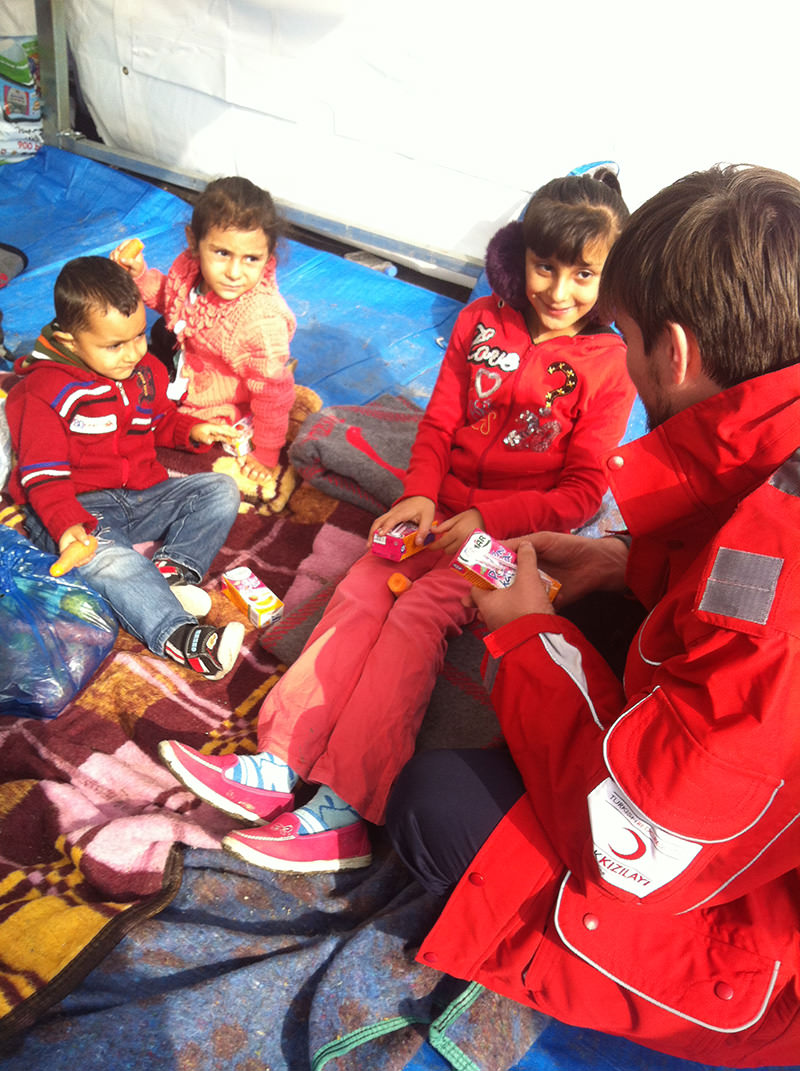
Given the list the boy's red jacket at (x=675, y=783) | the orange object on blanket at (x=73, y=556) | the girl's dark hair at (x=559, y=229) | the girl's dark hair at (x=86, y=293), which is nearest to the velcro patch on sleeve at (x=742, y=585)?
the boy's red jacket at (x=675, y=783)

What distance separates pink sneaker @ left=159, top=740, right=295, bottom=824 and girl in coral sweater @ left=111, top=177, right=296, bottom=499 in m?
1.23

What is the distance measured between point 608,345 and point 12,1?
14.5ft

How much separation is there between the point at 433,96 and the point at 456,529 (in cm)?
257

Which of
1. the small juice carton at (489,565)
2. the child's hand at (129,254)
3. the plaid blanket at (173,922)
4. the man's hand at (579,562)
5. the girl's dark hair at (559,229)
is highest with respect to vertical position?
the girl's dark hair at (559,229)

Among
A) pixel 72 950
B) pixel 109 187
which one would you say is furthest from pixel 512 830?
pixel 109 187

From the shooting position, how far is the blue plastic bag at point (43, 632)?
1.92 metres

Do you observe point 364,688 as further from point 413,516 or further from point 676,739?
point 676,739

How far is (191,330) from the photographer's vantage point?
280 centimetres

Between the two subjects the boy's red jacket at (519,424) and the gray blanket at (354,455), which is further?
the gray blanket at (354,455)

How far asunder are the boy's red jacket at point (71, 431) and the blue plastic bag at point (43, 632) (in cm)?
15

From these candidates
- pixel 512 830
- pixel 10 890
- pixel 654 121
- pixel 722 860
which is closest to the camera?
pixel 722 860

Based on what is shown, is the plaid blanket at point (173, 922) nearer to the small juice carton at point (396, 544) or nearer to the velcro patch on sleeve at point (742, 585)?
the small juice carton at point (396, 544)

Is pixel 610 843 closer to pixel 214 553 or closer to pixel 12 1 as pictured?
pixel 214 553

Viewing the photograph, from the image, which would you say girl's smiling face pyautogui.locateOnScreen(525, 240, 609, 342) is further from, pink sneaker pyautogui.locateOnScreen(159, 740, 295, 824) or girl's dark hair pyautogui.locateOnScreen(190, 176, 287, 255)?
pink sneaker pyautogui.locateOnScreen(159, 740, 295, 824)
